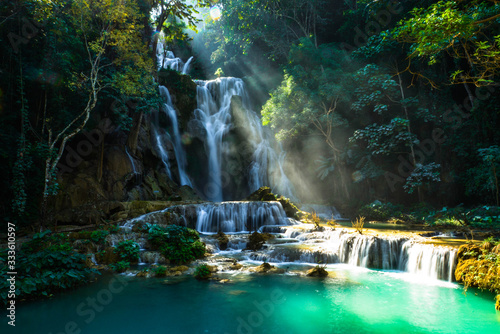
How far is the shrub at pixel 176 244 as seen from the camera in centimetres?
861

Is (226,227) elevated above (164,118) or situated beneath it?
situated beneath

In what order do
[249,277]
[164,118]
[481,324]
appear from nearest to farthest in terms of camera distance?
1. [481,324]
2. [249,277]
3. [164,118]

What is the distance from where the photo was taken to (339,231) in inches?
400

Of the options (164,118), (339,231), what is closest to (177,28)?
(164,118)

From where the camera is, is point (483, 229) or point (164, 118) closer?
point (483, 229)

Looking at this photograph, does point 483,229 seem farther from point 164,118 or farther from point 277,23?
point 277,23

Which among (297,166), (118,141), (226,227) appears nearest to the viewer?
(226,227)

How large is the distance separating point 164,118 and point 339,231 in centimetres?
1626

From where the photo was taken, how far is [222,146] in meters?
22.9

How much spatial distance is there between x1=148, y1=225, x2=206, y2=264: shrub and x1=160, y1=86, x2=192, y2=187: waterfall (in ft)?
39.1

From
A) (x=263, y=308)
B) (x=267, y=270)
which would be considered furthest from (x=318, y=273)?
(x=263, y=308)

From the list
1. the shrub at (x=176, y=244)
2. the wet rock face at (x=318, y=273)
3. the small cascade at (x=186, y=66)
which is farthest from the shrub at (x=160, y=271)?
the small cascade at (x=186, y=66)

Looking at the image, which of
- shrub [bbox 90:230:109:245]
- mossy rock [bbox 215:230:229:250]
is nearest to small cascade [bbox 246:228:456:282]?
mossy rock [bbox 215:230:229:250]

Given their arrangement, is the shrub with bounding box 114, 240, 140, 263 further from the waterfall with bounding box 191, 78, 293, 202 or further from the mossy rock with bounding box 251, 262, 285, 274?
the waterfall with bounding box 191, 78, 293, 202
